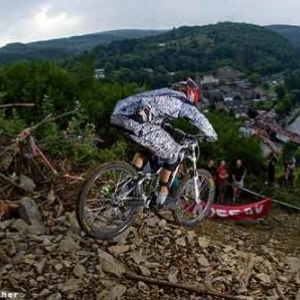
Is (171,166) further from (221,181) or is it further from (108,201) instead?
(221,181)

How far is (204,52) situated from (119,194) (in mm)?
147372

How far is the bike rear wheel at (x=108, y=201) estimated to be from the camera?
5777 millimetres

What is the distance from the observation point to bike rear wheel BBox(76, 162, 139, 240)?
5777 mm

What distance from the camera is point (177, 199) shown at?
7152 millimetres

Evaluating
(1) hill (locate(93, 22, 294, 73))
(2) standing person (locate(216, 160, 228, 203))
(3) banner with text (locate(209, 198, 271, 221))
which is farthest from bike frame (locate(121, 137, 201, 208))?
(1) hill (locate(93, 22, 294, 73))

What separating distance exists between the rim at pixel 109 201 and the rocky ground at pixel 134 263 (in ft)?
1.04

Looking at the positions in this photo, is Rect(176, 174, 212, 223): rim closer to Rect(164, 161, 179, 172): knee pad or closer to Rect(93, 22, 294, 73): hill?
Rect(164, 161, 179, 172): knee pad

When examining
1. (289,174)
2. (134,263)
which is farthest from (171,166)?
(289,174)

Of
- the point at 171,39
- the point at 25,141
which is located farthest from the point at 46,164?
the point at 171,39

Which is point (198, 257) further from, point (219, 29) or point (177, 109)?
point (219, 29)

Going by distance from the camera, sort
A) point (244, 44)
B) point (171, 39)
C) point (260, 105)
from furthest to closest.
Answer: point (171, 39) → point (244, 44) → point (260, 105)

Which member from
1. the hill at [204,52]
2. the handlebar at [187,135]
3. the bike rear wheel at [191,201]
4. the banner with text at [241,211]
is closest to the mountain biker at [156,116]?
the handlebar at [187,135]

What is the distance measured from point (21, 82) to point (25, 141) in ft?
57.3

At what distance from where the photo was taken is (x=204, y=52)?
151000 mm
